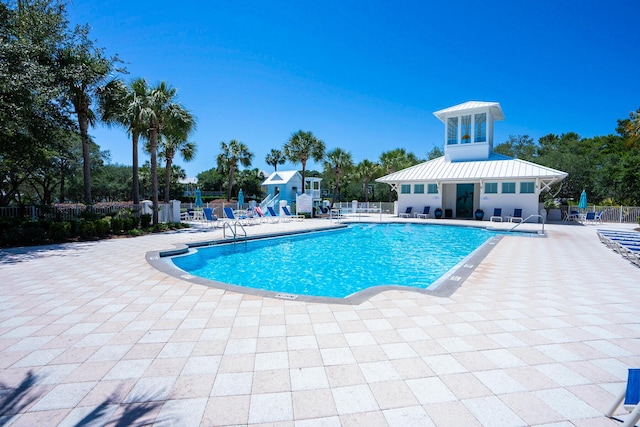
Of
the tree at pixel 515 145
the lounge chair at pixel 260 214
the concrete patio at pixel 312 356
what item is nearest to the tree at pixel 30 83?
the concrete patio at pixel 312 356

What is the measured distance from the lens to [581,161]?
2678 cm

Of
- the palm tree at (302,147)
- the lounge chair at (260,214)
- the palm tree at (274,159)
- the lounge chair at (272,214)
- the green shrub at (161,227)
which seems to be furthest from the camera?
the palm tree at (274,159)

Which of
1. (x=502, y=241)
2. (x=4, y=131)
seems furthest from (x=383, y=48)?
(x=4, y=131)

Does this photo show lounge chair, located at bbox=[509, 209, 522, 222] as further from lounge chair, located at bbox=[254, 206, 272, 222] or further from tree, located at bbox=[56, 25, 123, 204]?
tree, located at bbox=[56, 25, 123, 204]

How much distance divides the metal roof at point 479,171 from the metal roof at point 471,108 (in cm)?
273

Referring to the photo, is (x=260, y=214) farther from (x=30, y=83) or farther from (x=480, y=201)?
(x=480, y=201)

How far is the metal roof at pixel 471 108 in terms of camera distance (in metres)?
19.1

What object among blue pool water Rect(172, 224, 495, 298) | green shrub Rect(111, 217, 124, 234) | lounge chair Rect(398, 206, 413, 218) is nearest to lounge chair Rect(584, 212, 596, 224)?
blue pool water Rect(172, 224, 495, 298)

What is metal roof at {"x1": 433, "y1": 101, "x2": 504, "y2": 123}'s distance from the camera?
62.7 ft

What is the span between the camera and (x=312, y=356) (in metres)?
2.84

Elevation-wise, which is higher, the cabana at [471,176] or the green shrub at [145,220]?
the cabana at [471,176]

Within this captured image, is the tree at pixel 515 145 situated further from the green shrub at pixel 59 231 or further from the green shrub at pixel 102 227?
the green shrub at pixel 59 231

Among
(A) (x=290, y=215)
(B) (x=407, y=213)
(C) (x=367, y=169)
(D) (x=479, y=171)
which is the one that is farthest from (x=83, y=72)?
(C) (x=367, y=169)

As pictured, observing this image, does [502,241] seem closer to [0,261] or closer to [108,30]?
[0,261]
